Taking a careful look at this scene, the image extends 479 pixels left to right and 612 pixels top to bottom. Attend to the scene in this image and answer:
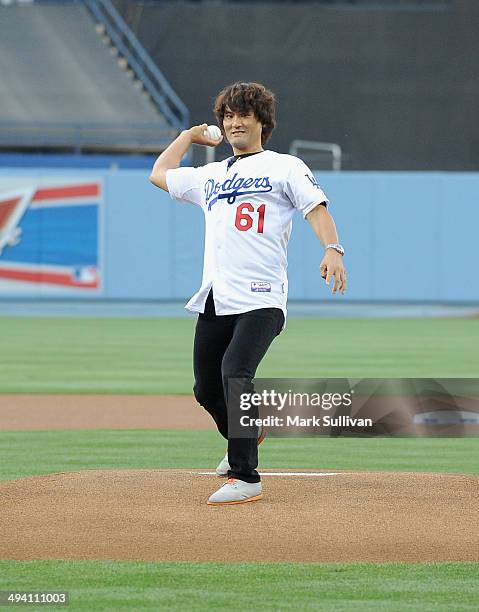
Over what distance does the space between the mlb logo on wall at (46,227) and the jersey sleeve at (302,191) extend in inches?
921

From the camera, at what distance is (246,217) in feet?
22.8

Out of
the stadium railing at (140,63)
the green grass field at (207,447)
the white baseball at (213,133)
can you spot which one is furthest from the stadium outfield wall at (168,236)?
the white baseball at (213,133)

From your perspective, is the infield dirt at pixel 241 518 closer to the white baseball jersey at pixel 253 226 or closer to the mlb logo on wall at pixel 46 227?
the white baseball jersey at pixel 253 226

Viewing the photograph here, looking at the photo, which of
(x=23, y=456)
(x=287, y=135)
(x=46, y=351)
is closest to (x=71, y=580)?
(x=23, y=456)

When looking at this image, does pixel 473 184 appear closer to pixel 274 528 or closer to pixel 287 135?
pixel 287 135

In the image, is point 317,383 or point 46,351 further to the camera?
point 46,351

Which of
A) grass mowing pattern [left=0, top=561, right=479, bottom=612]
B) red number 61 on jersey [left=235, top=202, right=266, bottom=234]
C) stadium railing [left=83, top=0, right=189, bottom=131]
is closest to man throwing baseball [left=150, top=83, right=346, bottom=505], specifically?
red number 61 on jersey [left=235, top=202, right=266, bottom=234]

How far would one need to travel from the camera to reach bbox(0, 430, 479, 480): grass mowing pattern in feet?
31.2

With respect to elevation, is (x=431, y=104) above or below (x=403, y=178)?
above

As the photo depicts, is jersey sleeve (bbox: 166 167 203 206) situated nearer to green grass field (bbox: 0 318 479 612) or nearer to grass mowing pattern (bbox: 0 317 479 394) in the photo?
green grass field (bbox: 0 318 479 612)

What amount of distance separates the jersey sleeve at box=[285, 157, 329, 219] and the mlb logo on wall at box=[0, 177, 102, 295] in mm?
23396

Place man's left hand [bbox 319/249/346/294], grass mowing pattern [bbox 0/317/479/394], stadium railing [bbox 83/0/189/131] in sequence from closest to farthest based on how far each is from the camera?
1. man's left hand [bbox 319/249/346/294]
2. grass mowing pattern [bbox 0/317/479/394]
3. stadium railing [bbox 83/0/189/131]

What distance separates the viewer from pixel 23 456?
998cm

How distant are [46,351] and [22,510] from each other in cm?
1301
